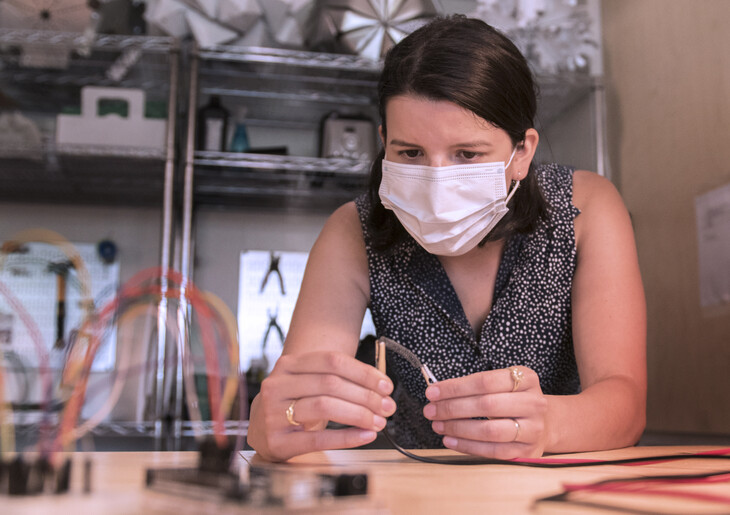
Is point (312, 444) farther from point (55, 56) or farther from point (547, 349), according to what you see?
point (55, 56)

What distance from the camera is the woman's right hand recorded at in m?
0.63

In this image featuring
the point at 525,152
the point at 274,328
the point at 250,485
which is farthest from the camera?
the point at 274,328

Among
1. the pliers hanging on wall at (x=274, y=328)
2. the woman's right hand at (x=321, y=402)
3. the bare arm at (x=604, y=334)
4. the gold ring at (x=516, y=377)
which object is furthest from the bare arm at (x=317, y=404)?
the pliers hanging on wall at (x=274, y=328)

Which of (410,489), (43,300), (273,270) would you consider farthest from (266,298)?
(410,489)

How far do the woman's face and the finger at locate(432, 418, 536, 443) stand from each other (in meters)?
0.39

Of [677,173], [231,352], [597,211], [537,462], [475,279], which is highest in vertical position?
[677,173]

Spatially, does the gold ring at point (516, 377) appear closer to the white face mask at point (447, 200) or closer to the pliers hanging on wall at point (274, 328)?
the white face mask at point (447, 200)

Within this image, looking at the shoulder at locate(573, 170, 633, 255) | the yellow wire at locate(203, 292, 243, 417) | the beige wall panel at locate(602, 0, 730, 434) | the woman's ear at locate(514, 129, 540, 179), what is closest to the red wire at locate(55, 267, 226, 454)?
the yellow wire at locate(203, 292, 243, 417)

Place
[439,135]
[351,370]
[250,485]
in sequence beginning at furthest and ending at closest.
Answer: [439,135] → [351,370] → [250,485]

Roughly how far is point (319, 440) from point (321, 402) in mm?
44

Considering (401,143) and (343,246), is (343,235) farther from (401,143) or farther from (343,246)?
(401,143)

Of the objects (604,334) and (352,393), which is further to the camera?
(604,334)

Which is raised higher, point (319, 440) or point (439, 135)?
point (439, 135)

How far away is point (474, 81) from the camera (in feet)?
3.01
